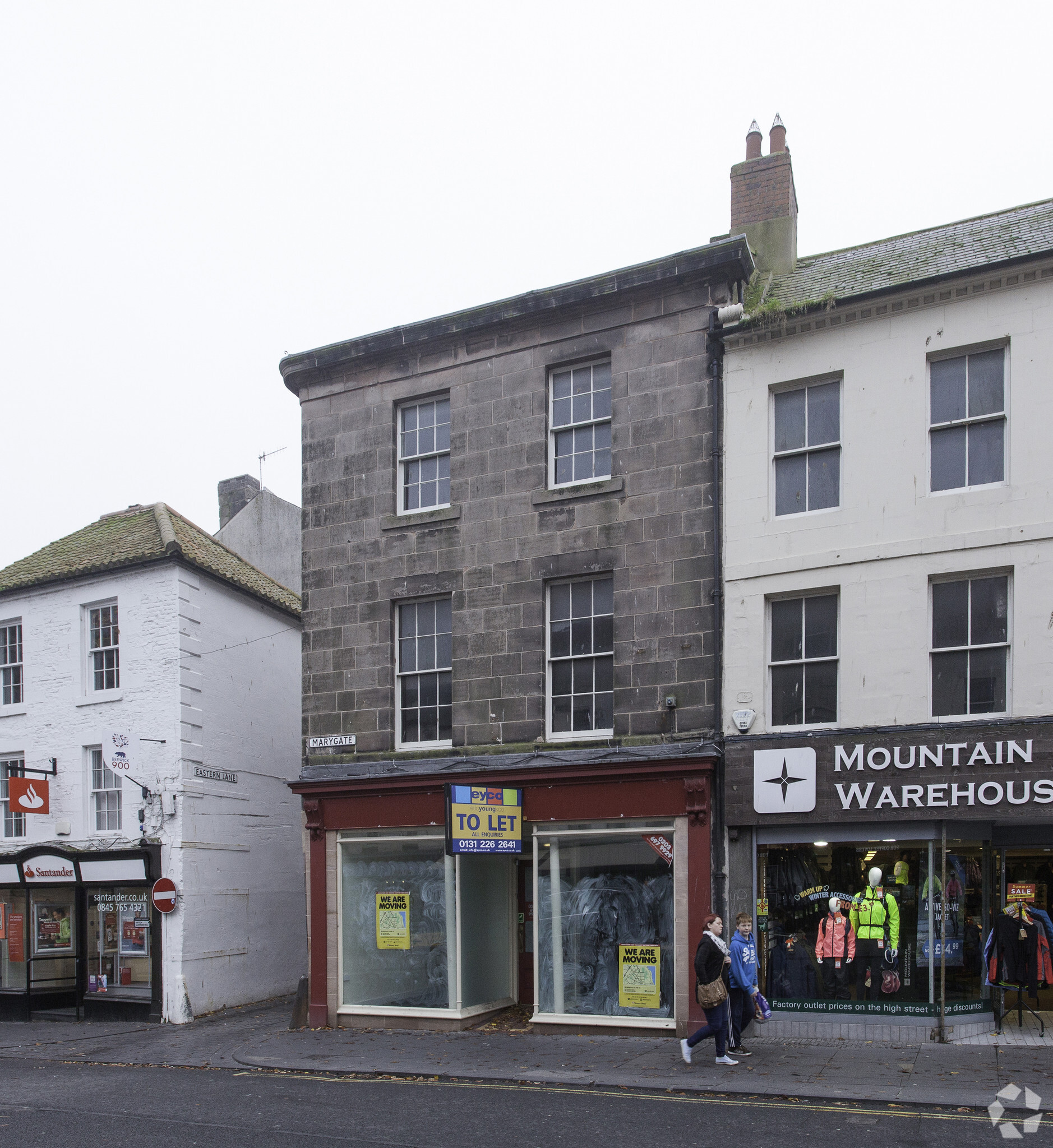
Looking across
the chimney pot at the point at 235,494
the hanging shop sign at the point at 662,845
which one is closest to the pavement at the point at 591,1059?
the hanging shop sign at the point at 662,845

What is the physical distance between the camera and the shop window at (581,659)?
51.5 ft

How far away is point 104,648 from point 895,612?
550 inches

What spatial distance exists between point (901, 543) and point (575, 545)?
4438 millimetres

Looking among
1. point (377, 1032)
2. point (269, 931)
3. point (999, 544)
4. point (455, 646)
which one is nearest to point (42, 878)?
point (269, 931)

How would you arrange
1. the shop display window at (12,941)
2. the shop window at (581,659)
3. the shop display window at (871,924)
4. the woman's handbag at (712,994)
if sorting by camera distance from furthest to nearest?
the shop display window at (12,941), the shop window at (581,659), the shop display window at (871,924), the woman's handbag at (712,994)

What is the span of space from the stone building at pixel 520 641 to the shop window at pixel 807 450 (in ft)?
3.13

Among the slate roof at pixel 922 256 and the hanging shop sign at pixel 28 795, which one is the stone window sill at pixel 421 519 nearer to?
the slate roof at pixel 922 256

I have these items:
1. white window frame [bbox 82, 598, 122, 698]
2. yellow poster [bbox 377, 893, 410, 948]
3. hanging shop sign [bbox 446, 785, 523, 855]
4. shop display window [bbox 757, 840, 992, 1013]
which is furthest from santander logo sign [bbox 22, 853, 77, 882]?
shop display window [bbox 757, 840, 992, 1013]

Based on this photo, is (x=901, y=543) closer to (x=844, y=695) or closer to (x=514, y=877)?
(x=844, y=695)

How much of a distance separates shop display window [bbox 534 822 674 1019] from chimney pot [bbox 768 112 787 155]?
1000cm

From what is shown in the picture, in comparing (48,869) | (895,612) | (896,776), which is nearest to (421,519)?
(895,612)

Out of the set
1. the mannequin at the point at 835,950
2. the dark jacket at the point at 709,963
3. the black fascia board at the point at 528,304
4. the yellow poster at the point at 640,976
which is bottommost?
the yellow poster at the point at 640,976

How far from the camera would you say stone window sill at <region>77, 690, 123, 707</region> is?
20234 mm

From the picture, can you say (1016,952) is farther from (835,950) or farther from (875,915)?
(835,950)
